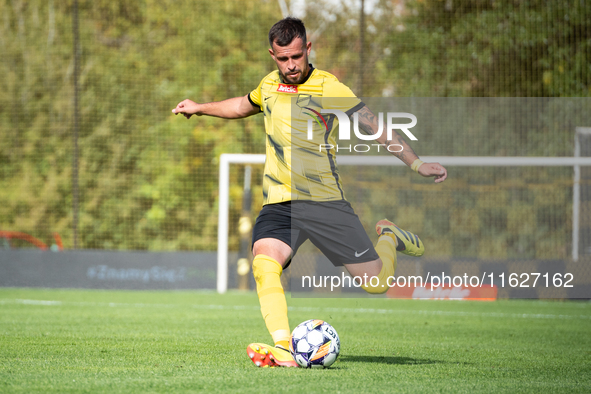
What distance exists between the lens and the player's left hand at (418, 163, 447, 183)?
439cm

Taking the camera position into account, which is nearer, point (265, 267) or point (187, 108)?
point (265, 267)

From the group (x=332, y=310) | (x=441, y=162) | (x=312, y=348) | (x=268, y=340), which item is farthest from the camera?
(x=441, y=162)

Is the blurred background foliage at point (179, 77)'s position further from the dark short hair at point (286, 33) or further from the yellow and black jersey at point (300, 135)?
the dark short hair at point (286, 33)

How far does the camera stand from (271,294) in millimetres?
4301

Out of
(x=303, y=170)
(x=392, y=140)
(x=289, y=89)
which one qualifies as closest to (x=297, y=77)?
(x=289, y=89)

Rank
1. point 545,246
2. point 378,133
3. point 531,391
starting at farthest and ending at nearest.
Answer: point 545,246 → point 378,133 → point 531,391

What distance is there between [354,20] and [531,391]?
1442 cm

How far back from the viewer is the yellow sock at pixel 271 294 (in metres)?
4.25

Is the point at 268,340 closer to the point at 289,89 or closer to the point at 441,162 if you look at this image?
the point at 289,89

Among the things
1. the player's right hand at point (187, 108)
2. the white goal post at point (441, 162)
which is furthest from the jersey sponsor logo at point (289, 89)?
the white goal post at point (441, 162)

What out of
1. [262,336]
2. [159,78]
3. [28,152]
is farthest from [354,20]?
[262,336]

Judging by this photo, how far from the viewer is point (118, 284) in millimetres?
12930

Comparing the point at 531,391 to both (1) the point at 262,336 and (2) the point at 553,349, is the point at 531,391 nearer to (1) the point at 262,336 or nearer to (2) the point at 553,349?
(2) the point at 553,349

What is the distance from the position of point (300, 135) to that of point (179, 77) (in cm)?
1553
